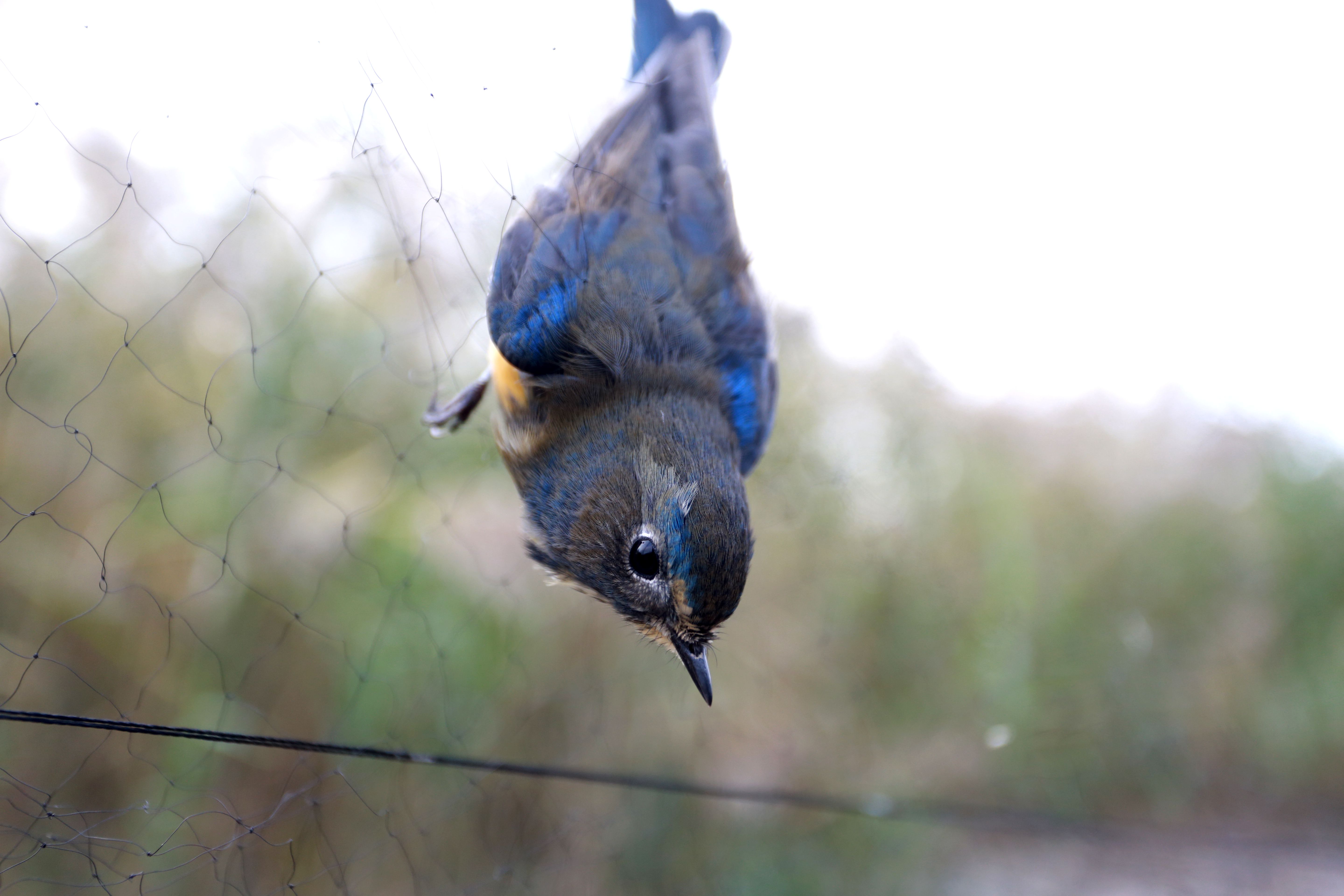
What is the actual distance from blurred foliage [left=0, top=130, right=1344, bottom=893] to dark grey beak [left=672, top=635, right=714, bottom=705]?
91 cm

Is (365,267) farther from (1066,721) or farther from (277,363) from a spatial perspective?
(1066,721)

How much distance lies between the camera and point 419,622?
2.92 m

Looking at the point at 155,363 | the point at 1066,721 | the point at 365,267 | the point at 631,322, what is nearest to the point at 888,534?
the point at 1066,721

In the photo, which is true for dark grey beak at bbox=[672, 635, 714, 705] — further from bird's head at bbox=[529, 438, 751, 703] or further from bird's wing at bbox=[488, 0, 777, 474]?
bird's wing at bbox=[488, 0, 777, 474]

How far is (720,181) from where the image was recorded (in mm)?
2609

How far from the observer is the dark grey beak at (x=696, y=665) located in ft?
5.90

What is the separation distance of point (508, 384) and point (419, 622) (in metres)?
1.17

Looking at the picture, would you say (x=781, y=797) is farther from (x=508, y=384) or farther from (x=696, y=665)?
(x=508, y=384)

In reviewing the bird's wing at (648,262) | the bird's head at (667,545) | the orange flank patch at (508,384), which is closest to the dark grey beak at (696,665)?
the bird's head at (667,545)

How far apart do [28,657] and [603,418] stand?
1527 mm

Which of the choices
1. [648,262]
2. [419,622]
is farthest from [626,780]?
[648,262]

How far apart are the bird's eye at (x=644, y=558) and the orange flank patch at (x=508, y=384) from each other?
59cm

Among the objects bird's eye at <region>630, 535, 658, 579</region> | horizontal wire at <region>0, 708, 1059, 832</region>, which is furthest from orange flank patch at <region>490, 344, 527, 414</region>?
horizontal wire at <region>0, 708, 1059, 832</region>

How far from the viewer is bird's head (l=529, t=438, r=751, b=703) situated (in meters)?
1.70
